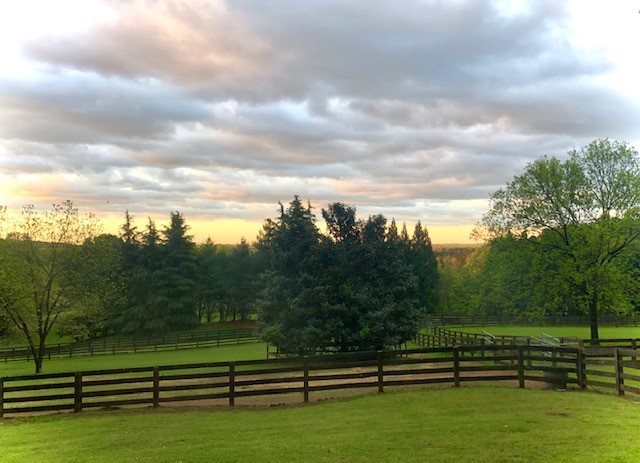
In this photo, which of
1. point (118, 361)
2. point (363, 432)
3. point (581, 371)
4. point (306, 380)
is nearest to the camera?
point (363, 432)

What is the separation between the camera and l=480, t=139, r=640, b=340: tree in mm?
29094

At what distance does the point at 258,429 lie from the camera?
9570mm

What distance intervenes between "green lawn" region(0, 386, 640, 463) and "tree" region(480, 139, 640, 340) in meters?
19.7

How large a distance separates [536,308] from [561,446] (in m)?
26.3

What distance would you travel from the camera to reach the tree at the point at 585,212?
95.5 feet

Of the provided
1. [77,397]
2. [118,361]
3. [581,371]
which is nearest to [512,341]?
[581,371]

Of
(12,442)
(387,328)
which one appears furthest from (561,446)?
(387,328)

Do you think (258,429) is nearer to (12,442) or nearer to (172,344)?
(12,442)

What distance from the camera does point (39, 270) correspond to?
1204 inches

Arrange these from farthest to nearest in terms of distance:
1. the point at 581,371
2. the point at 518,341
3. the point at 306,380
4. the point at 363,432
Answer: the point at 518,341
the point at 581,371
the point at 306,380
the point at 363,432

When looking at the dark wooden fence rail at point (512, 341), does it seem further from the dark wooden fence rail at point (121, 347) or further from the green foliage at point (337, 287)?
the dark wooden fence rail at point (121, 347)

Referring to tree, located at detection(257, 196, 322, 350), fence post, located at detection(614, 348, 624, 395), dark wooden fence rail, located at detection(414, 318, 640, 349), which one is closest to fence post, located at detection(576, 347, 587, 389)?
fence post, located at detection(614, 348, 624, 395)

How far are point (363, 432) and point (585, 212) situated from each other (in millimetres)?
28325

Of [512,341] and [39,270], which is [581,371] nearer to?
[512,341]
